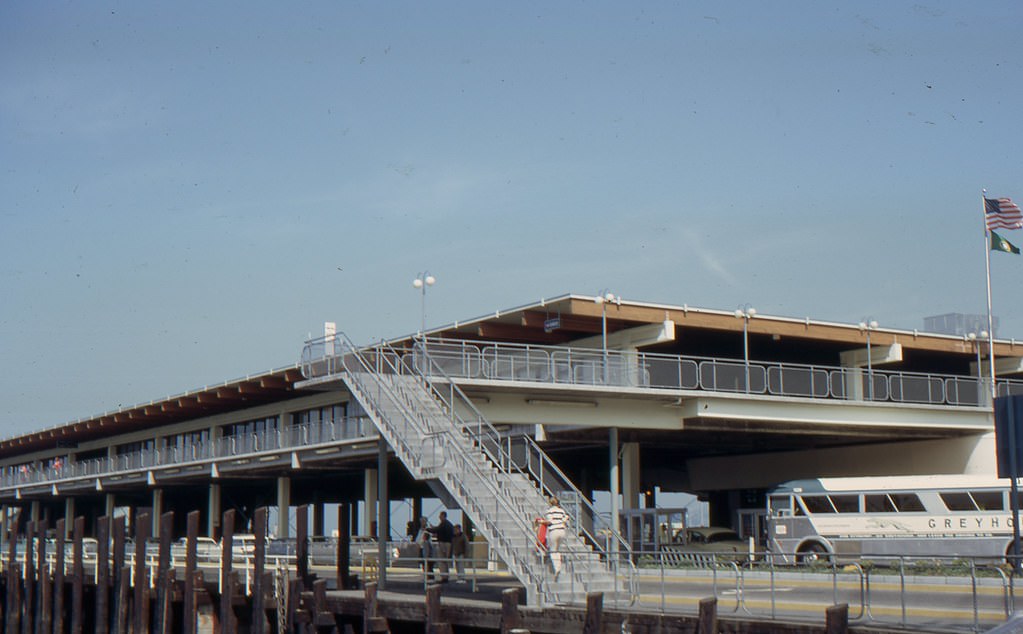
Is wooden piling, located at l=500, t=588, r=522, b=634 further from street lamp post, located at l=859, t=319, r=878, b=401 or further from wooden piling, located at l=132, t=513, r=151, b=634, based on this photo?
street lamp post, located at l=859, t=319, r=878, b=401

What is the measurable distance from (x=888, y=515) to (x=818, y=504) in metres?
2.14

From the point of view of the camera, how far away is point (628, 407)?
4081 cm

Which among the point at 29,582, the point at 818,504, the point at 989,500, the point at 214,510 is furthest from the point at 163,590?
the point at 214,510

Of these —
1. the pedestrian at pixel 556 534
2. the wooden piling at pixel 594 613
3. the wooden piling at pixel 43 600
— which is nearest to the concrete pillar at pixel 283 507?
the wooden piling at pixel 43 600

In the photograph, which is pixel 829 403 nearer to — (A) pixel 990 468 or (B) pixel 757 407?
(B) pixel 757 407

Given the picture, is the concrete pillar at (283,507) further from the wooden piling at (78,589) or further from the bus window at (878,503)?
the bus window at (878,503)

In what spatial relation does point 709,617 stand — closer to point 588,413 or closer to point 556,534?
point 556,534

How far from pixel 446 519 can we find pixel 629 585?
33.1 ft

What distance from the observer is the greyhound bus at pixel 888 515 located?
37.9 m

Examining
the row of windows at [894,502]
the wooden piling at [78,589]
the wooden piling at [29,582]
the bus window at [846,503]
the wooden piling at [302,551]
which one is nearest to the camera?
the wooden piling at [302,551]

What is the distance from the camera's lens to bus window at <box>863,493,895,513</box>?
39.0 metres

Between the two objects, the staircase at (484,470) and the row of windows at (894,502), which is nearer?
the staircase at (484,470)

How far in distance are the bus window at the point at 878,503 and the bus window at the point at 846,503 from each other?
0.98 ft

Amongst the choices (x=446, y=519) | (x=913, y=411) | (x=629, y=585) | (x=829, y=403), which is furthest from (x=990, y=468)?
(x=629, y=585)
